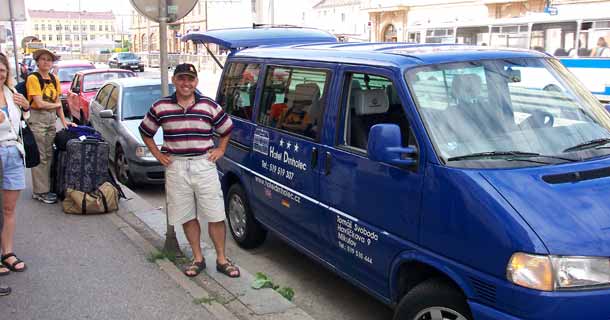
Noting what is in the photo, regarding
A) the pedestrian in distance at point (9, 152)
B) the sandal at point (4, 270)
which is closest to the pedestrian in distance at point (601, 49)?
the pedestrian in distance at point (9, 152)

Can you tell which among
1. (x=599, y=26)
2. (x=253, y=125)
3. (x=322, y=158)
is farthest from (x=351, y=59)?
(x=599, y=26)

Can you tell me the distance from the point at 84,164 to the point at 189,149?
9.59 feet

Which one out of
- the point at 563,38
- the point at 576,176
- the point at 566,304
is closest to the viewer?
the point at 566,304

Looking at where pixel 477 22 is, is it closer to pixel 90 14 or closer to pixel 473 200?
pixel 473 200

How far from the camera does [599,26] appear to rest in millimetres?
15852

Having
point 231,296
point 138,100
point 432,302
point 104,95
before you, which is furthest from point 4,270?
point 104,95

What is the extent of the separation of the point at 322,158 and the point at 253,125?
134cm

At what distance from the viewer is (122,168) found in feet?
29.6

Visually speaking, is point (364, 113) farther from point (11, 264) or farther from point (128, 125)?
point (128, 125)

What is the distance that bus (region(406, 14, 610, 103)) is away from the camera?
52.2 feet

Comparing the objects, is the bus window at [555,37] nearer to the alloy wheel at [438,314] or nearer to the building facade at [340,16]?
the alloy wheel at [438,314]

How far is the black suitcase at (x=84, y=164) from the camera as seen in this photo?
7.14 meters

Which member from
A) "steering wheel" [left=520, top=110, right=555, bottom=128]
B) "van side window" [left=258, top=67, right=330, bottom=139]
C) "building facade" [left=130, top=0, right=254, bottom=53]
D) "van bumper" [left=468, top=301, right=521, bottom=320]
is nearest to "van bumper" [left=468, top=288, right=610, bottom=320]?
"van bumper" [left=468, top=301, right=521, bottom=320]

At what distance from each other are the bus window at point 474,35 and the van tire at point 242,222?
47.1ft
